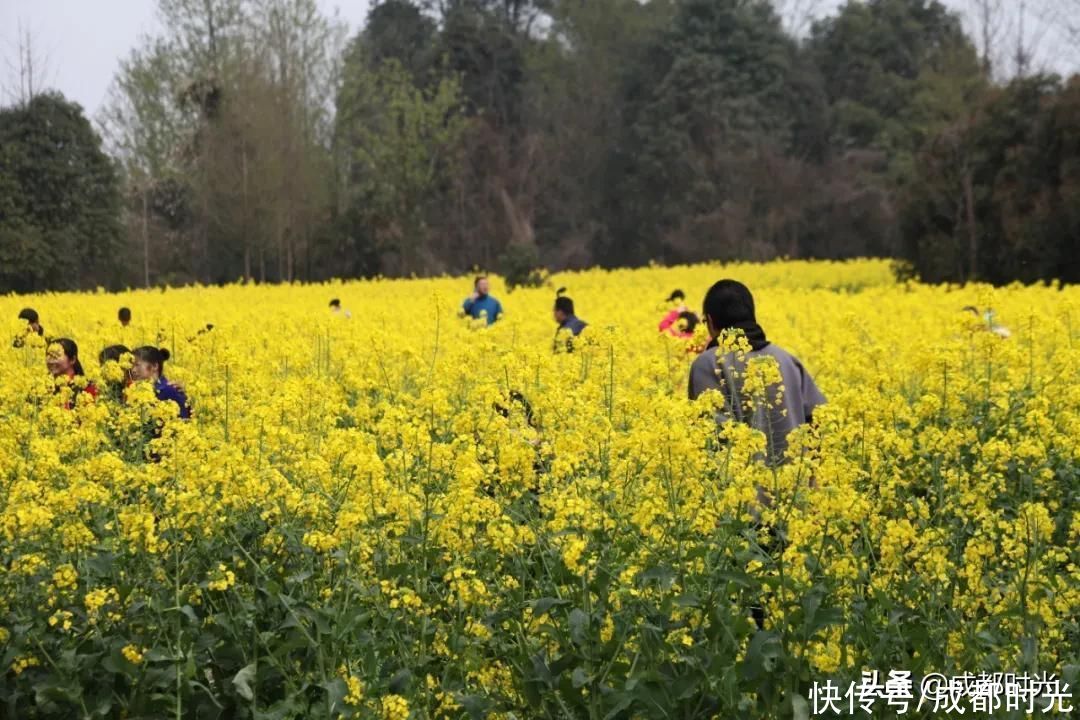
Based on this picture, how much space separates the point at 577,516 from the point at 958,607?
1.23 meters

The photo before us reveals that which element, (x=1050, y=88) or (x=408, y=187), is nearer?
(x=1050, y=88)

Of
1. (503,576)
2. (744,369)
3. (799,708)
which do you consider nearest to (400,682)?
(503,576)

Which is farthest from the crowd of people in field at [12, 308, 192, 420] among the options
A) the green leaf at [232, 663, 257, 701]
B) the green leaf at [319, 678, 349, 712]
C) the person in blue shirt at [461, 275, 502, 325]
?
the person in blue shirt at [461, 275, 502, 325]

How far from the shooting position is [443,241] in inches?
2140

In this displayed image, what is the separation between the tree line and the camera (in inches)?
1168

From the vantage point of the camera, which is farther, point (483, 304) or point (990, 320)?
point (483, 304)

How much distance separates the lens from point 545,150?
58000 mm

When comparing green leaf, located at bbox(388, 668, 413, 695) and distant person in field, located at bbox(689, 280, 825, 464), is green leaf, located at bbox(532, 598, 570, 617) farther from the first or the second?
distant person in field, located at bbox(689, 280, 825, 464)

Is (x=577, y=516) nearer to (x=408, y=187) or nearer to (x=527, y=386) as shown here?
(x=527, y=386)

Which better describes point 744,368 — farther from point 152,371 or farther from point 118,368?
point 152,371

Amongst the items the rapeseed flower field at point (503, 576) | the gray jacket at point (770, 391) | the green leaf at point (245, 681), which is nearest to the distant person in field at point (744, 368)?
the gray jacket at point (770, 391)

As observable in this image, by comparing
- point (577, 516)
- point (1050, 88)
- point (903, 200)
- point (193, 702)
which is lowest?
point (193, 702)

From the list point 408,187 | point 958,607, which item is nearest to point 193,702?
point 958,607

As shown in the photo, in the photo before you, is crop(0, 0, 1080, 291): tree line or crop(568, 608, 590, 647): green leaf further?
crop(0, 0, 1080, 291): tree line
